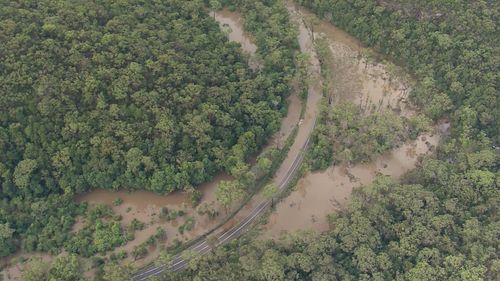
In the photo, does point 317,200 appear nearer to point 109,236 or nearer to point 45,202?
point 109,236

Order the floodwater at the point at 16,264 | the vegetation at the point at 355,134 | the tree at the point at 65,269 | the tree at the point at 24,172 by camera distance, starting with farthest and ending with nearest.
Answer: the vegetation at the point at 355,134 → the tree at the point at 24,172 → the floodwater at the point at 16,264 → the tree at the point at 65,269

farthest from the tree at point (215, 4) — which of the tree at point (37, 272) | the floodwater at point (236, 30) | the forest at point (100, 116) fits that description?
the tree at point (37, 272)

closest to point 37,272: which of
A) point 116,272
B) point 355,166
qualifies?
point 116,272

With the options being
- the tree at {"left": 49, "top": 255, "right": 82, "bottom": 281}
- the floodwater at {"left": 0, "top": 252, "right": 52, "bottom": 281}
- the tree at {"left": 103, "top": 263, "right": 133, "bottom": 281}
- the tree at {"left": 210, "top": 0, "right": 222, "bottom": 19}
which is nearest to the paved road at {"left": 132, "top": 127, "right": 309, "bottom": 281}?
the tree at {"left": 103, "top": 263, "right": 133, "bottom": 281}

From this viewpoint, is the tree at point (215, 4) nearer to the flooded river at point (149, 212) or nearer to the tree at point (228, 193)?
the flooded river at point (149, 212)

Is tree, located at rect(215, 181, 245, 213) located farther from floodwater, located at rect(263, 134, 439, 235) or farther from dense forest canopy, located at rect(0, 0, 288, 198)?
floodwater, located at rect(263, 134, 439, 235)

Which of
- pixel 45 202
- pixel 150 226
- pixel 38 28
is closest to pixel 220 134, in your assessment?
pixel 150 226
